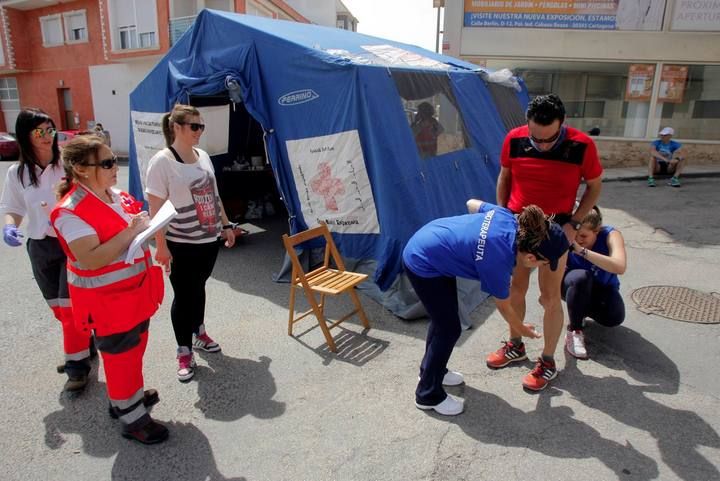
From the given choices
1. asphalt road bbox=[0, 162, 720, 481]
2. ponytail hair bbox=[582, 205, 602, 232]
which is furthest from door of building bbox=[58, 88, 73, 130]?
ponytail hair bbox=[582, 205, 602, 232]

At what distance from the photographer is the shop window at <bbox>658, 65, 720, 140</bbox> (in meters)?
12.0

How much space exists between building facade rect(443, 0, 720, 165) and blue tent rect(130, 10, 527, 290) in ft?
22.9

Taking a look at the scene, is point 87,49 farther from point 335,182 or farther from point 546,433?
point 546,433

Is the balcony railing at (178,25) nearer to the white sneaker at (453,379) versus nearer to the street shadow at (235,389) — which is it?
the street shadow at (235,389)

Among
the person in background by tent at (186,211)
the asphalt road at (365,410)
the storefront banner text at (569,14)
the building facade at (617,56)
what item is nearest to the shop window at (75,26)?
the building facade at (617,56)

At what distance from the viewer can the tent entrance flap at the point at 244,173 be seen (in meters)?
7.38

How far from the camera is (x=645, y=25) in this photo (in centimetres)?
1166

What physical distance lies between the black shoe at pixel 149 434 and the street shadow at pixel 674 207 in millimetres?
6386

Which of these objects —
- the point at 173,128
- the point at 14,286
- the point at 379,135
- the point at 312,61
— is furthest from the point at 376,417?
the point at 14,286

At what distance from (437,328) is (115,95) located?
886 inches

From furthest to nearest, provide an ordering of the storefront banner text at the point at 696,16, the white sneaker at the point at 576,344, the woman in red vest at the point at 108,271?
the storefront banner text at the point at 696,16
the white sneaker at the point at 576,344
the woman in red vest at the point at 108,271

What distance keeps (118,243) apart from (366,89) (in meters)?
2.78

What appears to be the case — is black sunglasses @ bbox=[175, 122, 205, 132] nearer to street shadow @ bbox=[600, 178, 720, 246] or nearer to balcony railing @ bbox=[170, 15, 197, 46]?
street shadow @ bbox=[600, 178, 720, 246]

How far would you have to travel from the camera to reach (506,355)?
136 inches
